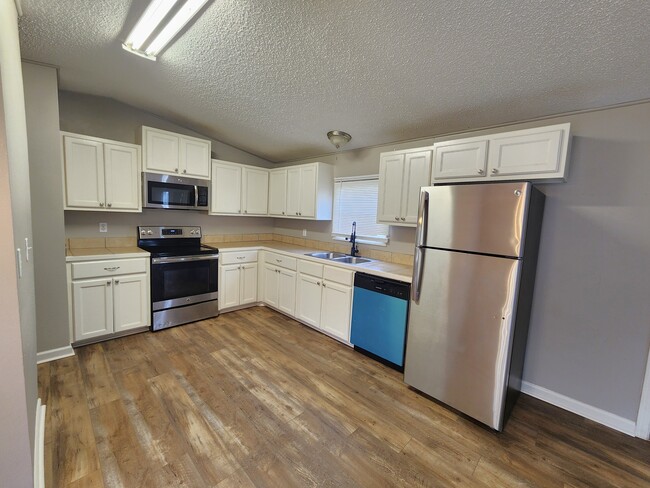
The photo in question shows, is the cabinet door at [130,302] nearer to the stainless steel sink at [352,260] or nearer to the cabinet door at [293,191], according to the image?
the cabinet door at [293,191]

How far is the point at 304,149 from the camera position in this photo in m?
3.97

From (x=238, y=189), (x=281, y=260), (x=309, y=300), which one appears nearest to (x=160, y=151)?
(x=238, y=189)

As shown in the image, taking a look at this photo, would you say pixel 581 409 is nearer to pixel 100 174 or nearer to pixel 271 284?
pixel 271 284

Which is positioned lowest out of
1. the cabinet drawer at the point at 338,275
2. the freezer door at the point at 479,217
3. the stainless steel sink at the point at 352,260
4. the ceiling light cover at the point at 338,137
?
the cabinet drawer at the point at 338,275

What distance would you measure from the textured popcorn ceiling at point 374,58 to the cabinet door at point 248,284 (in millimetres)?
2044

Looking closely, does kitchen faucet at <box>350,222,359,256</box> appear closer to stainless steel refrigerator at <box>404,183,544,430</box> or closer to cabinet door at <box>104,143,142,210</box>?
stainless steel refrigerator at <box>404,183,544,430</box>

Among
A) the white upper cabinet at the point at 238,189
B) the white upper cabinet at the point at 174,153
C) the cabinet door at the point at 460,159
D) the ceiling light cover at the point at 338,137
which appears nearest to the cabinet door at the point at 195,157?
the white upper cabinet at the point at 174,153

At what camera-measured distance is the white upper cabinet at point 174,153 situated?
3.20m

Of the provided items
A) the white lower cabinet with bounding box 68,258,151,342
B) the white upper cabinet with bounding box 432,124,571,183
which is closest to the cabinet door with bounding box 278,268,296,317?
the white lower cabinet with bounding box 68,258,151,342

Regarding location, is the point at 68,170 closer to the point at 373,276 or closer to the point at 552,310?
the point at 373,276

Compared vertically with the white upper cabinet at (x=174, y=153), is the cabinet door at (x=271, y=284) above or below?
below

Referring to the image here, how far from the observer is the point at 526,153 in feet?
6.69

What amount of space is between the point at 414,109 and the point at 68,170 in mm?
3344

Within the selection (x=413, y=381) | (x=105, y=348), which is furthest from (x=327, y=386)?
(x=105, y=348)
